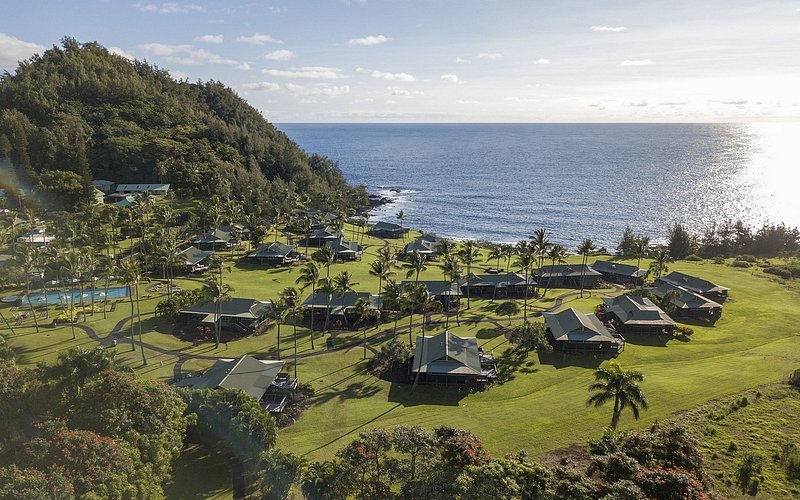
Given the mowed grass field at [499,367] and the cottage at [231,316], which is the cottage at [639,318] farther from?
the cottage at [231,316]

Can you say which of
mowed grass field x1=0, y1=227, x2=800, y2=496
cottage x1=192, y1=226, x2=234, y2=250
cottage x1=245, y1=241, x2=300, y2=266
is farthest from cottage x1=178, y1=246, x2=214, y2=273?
mowed grass field x1=0, y1=227, x2=800, y2=496

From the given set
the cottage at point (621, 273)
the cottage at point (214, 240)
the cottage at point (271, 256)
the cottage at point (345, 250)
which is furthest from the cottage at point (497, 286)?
the cottage at point (214, 240)

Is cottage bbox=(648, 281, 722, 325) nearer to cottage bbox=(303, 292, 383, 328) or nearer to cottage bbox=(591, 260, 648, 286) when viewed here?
cottage bbox=(591, 260, 648, 286)

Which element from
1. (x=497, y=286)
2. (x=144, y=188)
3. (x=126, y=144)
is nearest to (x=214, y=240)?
(x=144, y=188)

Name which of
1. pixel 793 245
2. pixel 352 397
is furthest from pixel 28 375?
pixel 793 245

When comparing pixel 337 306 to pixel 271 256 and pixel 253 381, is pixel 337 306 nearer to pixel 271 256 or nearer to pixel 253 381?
pixel 253 381

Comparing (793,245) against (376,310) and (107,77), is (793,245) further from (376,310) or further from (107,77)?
(107,77)
